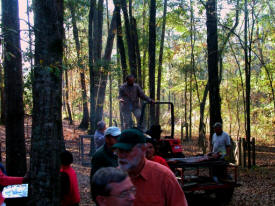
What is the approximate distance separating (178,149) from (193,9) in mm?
11248

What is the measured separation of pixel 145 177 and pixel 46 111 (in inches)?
79.6

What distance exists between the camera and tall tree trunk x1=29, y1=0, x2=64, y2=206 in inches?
175

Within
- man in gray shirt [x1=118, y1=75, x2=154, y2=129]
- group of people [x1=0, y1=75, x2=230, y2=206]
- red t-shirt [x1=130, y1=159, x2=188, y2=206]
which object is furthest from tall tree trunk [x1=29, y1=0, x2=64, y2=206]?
man in gray shirt [x1=118, y1=75, x2=154, y2=129]

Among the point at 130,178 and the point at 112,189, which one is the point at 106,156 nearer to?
the point at 130,178

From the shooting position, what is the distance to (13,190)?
548cm

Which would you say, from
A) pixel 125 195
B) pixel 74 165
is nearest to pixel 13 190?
pixel 125 195

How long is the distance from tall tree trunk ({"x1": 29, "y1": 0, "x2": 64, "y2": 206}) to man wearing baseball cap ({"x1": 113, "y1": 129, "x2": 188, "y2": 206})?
174 centimetres

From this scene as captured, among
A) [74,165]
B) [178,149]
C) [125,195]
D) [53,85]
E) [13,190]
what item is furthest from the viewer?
[74,165]

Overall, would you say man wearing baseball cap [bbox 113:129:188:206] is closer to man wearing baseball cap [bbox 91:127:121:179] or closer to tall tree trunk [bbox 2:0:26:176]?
man wearing baseball cap [bbox 91:127:121:179]

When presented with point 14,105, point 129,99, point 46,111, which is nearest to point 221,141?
point 129,99

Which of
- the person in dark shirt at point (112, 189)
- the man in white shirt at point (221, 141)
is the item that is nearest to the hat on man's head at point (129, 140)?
the person in dark shirt at point (112, 189)

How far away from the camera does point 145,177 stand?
114 inches

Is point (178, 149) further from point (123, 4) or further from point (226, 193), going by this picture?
point (123, 4)

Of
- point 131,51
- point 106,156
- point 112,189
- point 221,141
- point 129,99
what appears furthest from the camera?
point 131,51
